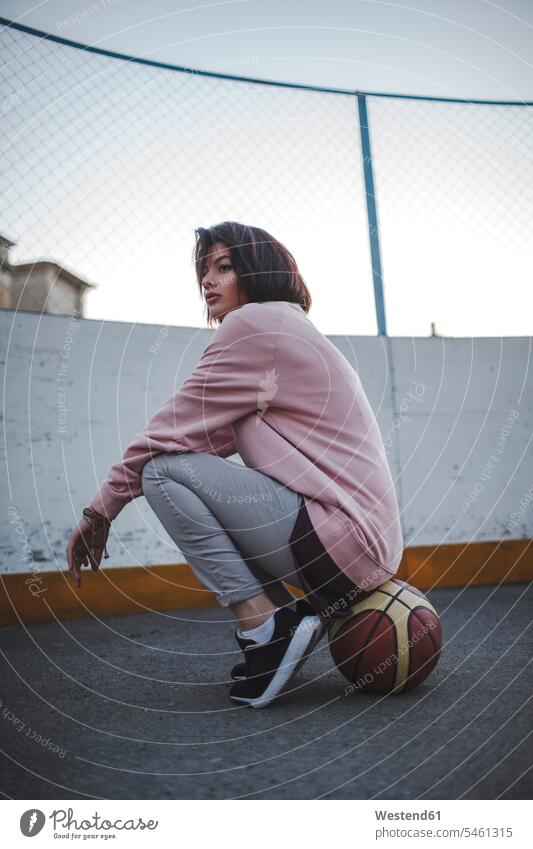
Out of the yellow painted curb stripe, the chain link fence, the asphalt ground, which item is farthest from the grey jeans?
the yellow painted curb stripe

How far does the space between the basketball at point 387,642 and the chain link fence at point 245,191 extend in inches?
55.2

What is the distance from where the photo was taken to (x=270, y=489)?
163 cm

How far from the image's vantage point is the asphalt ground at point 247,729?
3.45ft

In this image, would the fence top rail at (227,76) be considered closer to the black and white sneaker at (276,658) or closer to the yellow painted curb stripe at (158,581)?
the yellow painted curb stripe at (158,581)

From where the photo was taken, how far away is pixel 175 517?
1.64 m

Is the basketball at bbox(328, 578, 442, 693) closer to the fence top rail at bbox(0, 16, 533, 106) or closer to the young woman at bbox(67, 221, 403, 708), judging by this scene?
the young woman at bbox(67, 221, 403, 708)

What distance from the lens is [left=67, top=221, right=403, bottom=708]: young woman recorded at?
1.55 meters

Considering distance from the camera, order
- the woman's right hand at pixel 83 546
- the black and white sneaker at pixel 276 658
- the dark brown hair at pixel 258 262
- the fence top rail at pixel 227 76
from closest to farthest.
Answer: the black and white sneaker at pixel 276 658
the woman's right hand at pixel 83 546
the dark brown hair at pixel 258 262
the fence top rail at pixel 227 76

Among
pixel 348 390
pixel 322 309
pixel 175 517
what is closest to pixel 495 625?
pixel 348 390

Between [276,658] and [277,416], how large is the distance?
0.58m

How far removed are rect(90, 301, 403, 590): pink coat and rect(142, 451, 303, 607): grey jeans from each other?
4 centimetres

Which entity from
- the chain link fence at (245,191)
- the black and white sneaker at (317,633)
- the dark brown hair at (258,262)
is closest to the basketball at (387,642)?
the black and white sneaker at (317,633)

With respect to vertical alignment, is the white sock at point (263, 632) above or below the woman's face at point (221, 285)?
below

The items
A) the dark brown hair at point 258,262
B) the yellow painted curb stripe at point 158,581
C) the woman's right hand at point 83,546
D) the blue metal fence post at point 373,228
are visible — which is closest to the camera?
the woman's right hand at point 83,546
